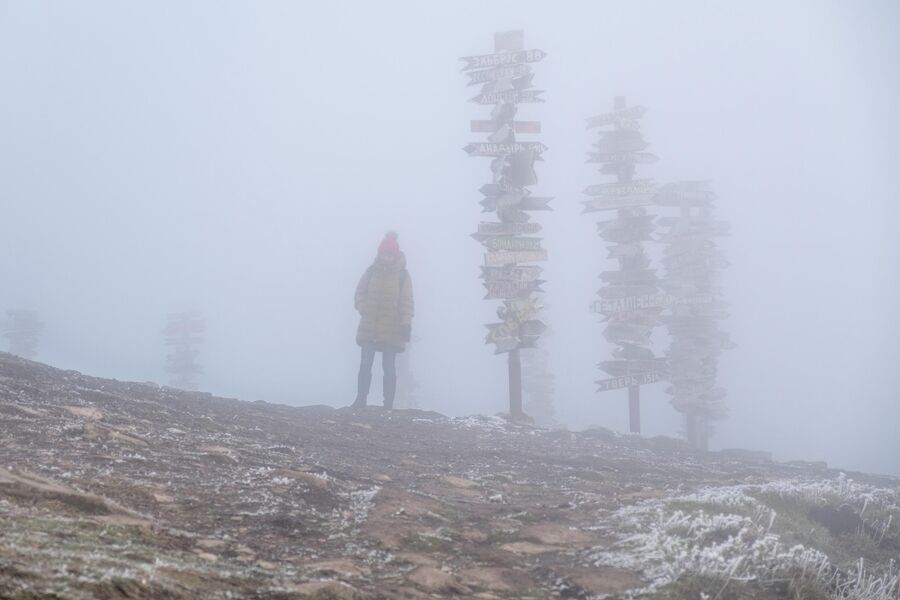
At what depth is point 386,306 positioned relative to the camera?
51.9 feet

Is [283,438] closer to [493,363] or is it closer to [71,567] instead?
[71,567]

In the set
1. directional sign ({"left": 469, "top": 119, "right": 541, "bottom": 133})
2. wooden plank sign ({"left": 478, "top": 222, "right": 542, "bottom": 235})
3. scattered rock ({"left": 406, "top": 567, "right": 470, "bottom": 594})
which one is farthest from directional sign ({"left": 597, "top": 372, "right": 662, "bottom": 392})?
scattered rock ({"left": 406, "top": 567, "right": 470, "bottom": 594})

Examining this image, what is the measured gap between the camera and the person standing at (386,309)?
15750mm

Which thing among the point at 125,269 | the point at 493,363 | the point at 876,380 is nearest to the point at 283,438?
the point at 876,380

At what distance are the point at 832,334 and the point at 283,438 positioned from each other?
122 meters

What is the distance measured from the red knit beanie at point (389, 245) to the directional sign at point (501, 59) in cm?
455

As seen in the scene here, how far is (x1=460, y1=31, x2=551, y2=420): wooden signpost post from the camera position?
1688cm

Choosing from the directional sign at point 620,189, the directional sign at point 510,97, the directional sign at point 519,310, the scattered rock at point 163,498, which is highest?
the directional sign at point 510,97

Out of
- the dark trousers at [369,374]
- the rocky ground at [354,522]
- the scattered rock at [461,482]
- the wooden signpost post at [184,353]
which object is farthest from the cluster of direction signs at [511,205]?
the wooden signpost post at [184,353]

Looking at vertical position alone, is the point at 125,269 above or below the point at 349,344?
above

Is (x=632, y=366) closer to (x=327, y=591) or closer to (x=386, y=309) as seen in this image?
(x=386, y=309)

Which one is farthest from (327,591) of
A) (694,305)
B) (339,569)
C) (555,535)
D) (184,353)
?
(184,353)

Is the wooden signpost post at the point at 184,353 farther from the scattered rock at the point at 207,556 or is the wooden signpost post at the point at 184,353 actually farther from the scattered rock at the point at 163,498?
the scattered rock at the point at 207,556

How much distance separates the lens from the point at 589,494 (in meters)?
7.50
